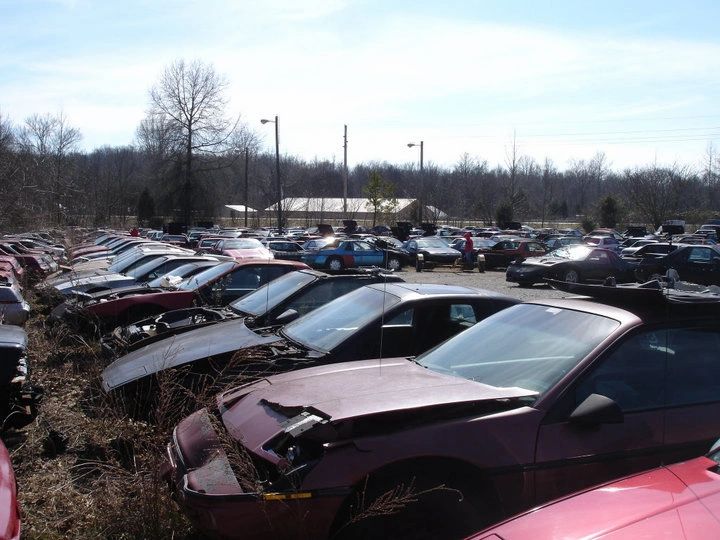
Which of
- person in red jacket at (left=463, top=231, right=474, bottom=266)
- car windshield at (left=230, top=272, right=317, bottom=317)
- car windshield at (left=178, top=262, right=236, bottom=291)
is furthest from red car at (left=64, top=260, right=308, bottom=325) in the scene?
person in red jacket at (left=463, top=231, right=474, bottom=266)

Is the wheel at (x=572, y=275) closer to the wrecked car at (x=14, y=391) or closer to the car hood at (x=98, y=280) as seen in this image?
the car hood at (x=98, y=280)

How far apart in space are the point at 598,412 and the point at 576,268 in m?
21.7

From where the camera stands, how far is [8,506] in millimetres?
3074

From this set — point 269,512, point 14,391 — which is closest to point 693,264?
point 14,391

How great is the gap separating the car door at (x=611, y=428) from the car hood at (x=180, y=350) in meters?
3.10

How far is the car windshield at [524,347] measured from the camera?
409 centimetres

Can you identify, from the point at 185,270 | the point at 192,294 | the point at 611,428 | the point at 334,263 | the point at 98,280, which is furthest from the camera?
the point at 334,263

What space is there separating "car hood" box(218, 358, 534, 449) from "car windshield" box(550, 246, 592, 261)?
836 inches

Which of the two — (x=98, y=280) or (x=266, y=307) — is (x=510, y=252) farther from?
(x=266, y=307)

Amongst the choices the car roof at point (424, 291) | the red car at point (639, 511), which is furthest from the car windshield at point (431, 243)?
the red car at point (639, 511)

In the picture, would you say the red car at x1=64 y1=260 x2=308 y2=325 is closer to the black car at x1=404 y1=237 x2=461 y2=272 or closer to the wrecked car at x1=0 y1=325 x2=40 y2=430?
the wrecked car at x1=0 y1=325 x2=40 y2=430

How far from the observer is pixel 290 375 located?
4836 millimetres

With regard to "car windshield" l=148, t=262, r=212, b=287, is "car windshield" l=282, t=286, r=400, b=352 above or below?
above

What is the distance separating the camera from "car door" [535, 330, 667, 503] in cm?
370
